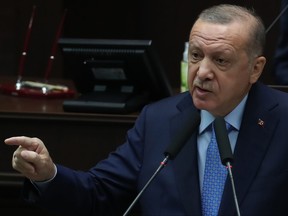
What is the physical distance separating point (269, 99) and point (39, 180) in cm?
61

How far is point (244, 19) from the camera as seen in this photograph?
1.84 meters

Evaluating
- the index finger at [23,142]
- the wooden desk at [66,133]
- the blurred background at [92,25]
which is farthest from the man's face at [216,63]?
the blurred background at [92,25]

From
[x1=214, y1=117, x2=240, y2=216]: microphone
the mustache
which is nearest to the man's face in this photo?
the mustache

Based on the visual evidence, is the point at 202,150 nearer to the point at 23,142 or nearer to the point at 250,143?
the point at 250,143

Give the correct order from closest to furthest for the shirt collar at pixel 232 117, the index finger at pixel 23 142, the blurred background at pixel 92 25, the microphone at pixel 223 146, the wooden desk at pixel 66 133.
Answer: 1. the microphone at pixel 223 146
2. the index finger at pixel 23 142
3. the shirt collar at pixel 232 117
4. the wooden desk at pixel 66 133
5. the blurred background at pixel 92 25

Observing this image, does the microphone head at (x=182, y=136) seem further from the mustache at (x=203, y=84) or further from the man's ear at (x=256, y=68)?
the man's ear at (x=256, y=68)

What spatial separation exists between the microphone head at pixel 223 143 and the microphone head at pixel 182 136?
0.05m

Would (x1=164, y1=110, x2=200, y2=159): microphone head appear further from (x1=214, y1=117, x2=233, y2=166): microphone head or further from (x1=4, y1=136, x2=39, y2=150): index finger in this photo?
(x1=4, y1=136, x2=39, y2=150): index finger

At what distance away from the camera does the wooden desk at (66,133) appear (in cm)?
263

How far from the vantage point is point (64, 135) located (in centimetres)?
265

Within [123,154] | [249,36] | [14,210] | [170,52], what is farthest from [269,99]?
[170,52]

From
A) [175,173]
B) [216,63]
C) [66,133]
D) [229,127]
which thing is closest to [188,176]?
[175,173]

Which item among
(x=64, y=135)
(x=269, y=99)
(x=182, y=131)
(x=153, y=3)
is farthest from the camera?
(x=153, y=3)

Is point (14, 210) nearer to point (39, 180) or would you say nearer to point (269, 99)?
point (39, 180)
